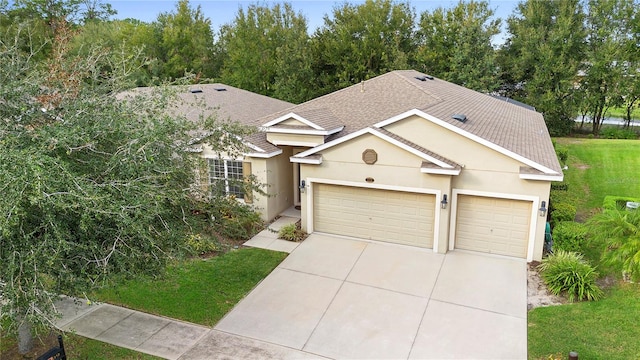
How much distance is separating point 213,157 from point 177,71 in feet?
90.0

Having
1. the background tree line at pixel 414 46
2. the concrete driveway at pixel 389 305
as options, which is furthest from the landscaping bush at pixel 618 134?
the concrete driveway at pixel 389 305

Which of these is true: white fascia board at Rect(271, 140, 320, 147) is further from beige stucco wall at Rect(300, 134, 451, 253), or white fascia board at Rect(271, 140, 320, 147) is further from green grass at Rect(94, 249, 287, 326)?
green grass at Rect(94, 249, 287, 326)

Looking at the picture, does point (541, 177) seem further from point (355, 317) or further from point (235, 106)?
point (235, 106)

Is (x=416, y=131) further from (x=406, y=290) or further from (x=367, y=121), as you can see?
(x=406, y=290)

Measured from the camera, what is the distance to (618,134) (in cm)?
3219

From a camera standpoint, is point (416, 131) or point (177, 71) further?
point (177, 71)

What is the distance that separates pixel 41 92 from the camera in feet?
24.3

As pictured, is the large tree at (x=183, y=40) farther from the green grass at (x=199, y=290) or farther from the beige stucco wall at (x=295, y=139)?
the green grass at (x=199, y=290)

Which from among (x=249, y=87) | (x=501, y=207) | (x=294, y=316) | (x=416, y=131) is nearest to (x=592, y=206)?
(x=501, y=207)

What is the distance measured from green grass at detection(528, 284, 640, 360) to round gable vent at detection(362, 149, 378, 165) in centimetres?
603

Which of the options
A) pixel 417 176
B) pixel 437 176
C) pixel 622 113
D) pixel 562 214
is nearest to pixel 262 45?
pixel 417 176

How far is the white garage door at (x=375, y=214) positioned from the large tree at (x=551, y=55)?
907 inches

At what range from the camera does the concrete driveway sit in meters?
9.23

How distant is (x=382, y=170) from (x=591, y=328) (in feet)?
22.2
